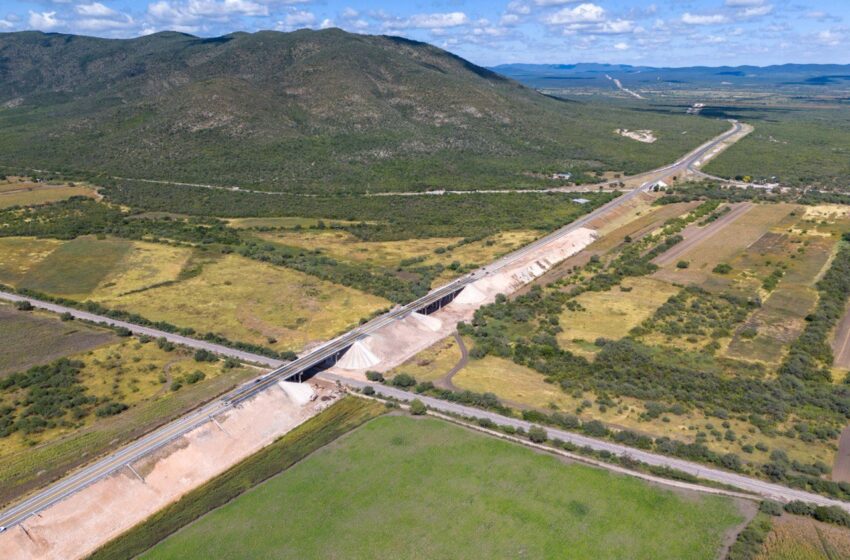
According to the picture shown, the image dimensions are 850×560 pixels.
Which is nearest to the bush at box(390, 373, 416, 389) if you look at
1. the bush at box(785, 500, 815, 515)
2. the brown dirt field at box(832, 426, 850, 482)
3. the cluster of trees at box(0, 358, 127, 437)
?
the cluster of trees at box(0, 358, 127, 437)

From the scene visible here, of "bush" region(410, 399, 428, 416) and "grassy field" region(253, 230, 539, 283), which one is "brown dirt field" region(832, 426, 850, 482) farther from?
"grassy field" region(253, 230, 539, 283)

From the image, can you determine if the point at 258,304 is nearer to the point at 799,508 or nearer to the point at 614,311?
the point at 614,311

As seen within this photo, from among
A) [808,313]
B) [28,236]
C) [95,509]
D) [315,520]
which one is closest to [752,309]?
[808,313]

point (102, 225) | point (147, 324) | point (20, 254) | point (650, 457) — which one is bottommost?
point (650, 457)

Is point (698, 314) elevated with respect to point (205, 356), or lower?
lower

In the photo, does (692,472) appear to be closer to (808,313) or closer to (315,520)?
(315,520)

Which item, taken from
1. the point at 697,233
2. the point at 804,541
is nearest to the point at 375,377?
the point at 804,541

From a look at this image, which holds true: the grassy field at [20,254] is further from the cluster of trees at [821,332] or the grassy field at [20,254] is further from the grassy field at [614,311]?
the cluster of trees at [821,332]
